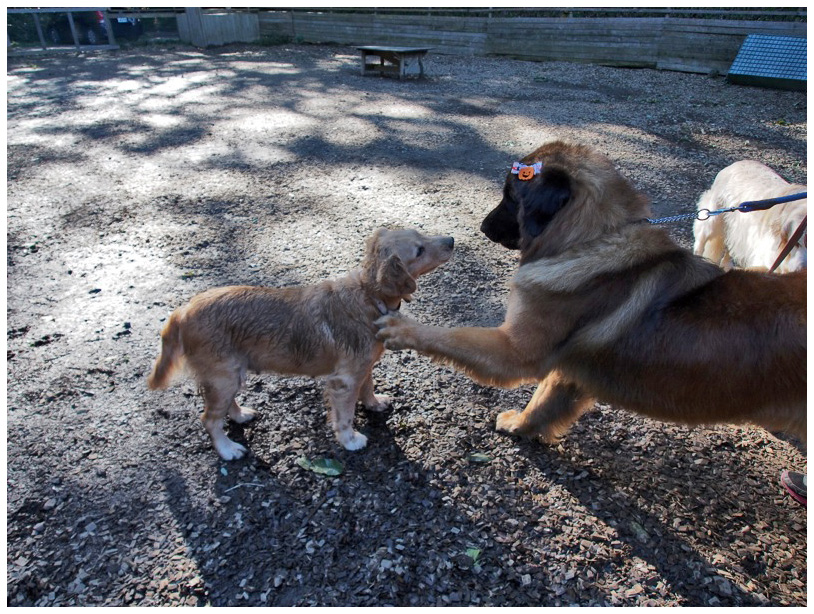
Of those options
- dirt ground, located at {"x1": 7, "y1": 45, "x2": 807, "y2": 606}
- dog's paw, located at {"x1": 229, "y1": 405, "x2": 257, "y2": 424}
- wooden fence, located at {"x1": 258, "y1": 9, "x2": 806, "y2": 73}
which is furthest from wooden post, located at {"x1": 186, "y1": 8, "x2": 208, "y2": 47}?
dog's paw, located at {"x1": 229, "y1": 405, "x2": 257, "y2": 424}

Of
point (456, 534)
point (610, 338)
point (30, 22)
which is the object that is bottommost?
point (456, 534)

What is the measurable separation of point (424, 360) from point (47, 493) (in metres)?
2.79

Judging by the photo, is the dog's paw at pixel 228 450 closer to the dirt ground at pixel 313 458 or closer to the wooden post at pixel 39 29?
the dirt ground at pixel 313 458

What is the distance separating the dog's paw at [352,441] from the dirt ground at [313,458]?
0.06m

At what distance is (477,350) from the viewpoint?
3004 millimetres

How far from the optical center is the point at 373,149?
944 cm

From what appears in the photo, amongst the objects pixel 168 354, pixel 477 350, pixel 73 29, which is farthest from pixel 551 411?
pixel 73 29

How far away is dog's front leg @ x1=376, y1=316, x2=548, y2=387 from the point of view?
9.71 feet

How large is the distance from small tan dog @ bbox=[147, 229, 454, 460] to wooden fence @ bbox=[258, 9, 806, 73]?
16.5 meters

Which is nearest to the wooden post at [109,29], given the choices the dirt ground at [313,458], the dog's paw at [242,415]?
the dirt ground at [313,458]

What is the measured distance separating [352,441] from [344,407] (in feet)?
0.87

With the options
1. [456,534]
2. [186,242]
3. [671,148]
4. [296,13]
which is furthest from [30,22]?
[456,534]

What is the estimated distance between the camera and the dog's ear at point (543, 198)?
2879 millimetres

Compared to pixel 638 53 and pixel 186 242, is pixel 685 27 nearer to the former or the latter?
pixel 638 53
